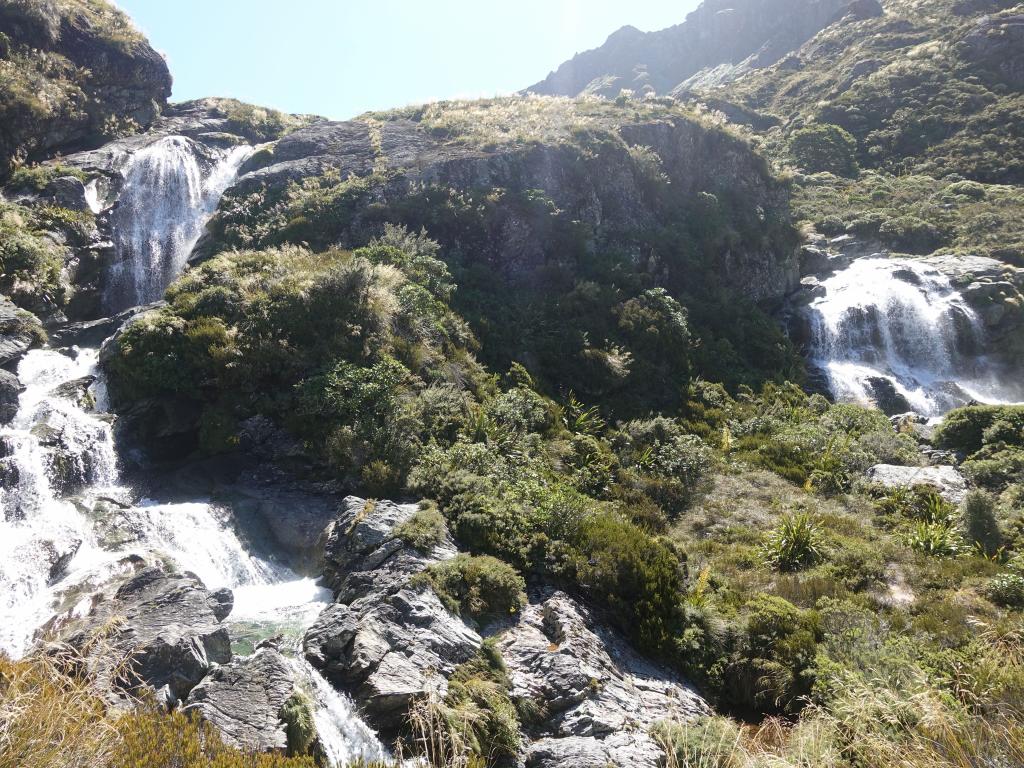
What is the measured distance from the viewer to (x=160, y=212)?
23.2m

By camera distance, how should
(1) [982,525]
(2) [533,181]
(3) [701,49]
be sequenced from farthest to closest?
(3) [701,49] → (2) [533,181] → (1) [982,525]

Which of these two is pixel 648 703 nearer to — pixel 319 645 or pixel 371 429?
pixel 319 645

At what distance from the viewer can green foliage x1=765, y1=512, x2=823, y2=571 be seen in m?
11.4

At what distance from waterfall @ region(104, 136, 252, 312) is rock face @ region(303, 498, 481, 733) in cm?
1553

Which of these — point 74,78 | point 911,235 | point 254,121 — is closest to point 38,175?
point 74,78

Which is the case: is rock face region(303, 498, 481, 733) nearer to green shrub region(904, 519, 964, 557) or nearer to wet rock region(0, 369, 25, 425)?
wet rock region(0, 369, 25, 425)

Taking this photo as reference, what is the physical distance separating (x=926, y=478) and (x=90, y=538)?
17501 millimetres

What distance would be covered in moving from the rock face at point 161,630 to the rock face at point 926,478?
14.6 metres

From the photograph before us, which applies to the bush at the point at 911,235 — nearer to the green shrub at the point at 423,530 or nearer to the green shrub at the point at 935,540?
the green shrub at the point at 935,540

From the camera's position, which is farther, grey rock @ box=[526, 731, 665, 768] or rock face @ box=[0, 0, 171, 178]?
rock face @ box=[0, 0, 171, 178]

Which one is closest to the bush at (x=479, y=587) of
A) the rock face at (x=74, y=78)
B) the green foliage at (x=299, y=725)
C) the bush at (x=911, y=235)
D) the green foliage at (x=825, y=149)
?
the green foliage at (x=299, y=725)

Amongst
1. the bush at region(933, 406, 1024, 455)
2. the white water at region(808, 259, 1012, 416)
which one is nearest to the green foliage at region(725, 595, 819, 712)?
the bush at region(933, 406, 1024, 455)

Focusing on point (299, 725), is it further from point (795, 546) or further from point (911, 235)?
point (911, 235)

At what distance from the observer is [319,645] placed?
295 inches
